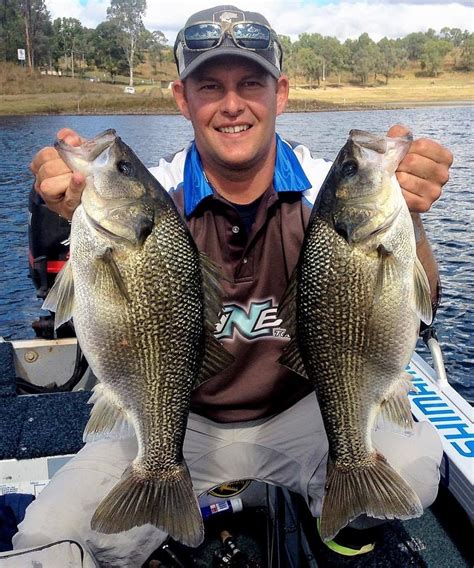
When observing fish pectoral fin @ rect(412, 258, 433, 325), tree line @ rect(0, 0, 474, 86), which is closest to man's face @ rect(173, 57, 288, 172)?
fish pectoral fin @ rect(412, 258, 433, 325)

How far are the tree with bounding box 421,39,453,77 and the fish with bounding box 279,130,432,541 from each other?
10597 centimetres

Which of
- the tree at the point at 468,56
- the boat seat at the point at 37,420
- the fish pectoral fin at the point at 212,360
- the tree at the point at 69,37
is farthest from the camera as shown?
the tree at the point at 468,56

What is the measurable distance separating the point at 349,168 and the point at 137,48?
97.6 metres

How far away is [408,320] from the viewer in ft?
8.00

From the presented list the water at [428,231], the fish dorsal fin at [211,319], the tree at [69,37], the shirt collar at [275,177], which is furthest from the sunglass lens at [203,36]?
the tree at [69,37]

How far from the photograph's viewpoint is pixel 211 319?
2607 millimetres

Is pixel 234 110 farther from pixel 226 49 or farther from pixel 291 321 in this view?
pixel 291 321

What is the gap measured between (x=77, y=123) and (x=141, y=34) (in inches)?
2109

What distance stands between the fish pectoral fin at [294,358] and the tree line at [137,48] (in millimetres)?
75459

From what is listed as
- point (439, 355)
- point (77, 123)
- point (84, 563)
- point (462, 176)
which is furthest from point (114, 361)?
point (77, 123)

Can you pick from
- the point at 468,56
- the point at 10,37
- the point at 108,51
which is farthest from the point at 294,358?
the point at 468,56

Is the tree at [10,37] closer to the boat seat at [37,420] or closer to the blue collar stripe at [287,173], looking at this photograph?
the boat seat at [37,420]

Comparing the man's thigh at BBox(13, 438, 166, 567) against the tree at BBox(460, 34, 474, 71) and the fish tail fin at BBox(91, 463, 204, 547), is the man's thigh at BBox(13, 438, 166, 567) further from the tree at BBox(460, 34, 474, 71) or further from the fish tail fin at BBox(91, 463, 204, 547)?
the tree at BBox(460, 34, 474, 71)

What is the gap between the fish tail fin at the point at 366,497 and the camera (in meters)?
2.49
